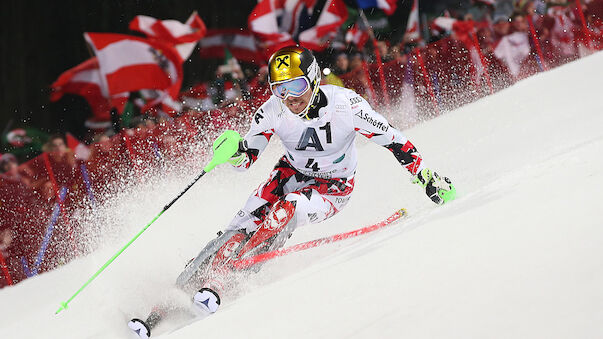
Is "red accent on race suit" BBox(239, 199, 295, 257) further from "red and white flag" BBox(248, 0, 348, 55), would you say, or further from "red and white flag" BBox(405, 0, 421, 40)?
"red and white flag" BBox(405, 0, 421, 40)

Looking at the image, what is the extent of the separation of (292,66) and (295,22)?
174 inches

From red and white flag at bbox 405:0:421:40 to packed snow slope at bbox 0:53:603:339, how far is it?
57.9 inches

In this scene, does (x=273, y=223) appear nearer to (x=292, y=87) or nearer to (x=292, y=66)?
(x=292, y=87)

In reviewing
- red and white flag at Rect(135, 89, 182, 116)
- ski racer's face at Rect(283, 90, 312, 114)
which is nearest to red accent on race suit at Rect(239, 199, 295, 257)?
ski racer's face at Rect(283, 90, 312, 114)

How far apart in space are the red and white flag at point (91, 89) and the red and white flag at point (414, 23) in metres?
3.53

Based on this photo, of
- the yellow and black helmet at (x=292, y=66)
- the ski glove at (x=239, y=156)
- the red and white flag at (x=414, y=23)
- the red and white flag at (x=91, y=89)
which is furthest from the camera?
the red and white flag at (x=414, y=23)

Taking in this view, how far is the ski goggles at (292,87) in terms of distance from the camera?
12.2 ft

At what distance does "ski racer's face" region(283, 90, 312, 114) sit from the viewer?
3.78 m

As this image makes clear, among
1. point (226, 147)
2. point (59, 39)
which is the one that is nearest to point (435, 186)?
point (226, 147)

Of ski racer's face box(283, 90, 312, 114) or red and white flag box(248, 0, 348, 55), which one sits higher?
ski racer's face box(283, 90, 312, 114)

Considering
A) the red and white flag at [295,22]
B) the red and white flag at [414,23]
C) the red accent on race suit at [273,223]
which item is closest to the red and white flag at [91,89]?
the red and white flag at [295,22]

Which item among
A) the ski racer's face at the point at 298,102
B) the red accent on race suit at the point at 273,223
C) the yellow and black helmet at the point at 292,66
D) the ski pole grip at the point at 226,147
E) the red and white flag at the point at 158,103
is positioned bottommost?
the red and white flag at the point at 158,103

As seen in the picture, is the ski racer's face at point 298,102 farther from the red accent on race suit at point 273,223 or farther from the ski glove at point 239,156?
the red accent on race suit at point 273,223

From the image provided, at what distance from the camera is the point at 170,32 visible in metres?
7.79
